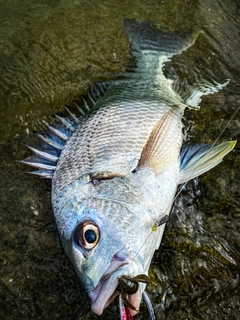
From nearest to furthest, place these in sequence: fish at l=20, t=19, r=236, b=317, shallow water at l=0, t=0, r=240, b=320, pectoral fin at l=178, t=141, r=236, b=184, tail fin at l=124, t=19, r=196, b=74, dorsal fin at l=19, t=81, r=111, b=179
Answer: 1. fish at l=20, t=19, r=236, b=317
2. shallow water at l=0, t=0, r=240, b=320
3. pectoral fin at l=178, t=141, r=236, b=184
4. dorsal fin at l=19, t=81, r=111, b=179
5. tail fin at l=124, t=19, r=196, b=74

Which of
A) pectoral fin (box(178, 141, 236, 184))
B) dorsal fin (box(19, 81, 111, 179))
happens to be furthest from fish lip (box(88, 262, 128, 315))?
dorsal fin (box(19, 81, 111, 179))

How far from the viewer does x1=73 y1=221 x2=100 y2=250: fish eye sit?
8.24ft

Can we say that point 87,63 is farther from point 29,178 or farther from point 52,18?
point 29,178

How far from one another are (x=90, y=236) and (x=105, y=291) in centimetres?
38

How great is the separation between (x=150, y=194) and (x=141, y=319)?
36.3 inches

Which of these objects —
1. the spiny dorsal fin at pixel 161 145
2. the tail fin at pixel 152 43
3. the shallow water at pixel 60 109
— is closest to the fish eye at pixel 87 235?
the shallow water at pixel 60 109

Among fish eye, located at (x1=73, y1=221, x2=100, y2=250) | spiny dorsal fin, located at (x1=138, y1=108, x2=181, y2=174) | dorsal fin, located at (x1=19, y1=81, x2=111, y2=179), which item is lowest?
dorsal fin, located at (x1=19, y1=81, x2=111, y2=179)

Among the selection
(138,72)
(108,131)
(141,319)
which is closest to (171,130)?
(108,131)

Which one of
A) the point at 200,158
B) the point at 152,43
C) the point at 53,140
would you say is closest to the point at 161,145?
the point at 200,158

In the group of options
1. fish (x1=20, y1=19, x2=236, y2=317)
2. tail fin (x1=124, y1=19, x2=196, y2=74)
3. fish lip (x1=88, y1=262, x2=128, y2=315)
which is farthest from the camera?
tail fin (x1=124, y1=19, x2=196, y2=74)

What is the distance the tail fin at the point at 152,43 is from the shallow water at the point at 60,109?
125 mm

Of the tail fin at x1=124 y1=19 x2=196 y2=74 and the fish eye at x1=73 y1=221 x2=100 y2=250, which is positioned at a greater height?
the tail fin at x1=124 y1=19 x2=196 y2=74

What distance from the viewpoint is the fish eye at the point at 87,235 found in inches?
98.9

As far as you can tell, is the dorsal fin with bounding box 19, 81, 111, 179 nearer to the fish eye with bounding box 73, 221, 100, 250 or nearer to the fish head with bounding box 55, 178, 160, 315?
the fish head with bounding box 55, 178, 160, 315
